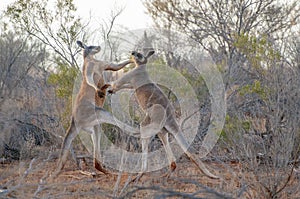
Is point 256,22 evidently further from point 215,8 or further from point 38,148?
point 38,148

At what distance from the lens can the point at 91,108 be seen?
7.51 meters

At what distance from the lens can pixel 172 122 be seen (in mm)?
7254

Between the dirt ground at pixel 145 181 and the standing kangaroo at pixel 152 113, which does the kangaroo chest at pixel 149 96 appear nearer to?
the standing kangaroo at pixel 152 113

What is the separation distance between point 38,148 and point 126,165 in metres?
2.38

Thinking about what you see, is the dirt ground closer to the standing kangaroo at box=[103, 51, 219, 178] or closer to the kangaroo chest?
the standing kangaroo at box=[103, 51, 219, 178]

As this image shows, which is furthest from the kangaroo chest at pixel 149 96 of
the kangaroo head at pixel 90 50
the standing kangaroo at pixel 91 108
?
the kangaroo head at pixel 90 50

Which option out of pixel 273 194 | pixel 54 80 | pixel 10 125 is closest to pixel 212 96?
pixel 54 80

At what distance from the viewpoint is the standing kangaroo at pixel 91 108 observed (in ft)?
24.7

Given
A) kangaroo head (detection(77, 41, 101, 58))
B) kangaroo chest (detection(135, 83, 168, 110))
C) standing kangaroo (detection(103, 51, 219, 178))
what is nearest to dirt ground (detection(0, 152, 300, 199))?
standing kangaroo (detection(103, 51, 219, 178))

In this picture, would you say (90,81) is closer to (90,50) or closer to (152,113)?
(90,50)

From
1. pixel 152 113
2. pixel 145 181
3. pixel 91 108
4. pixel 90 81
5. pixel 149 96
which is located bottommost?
pixel 145 181

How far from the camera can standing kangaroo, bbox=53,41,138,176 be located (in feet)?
24.7

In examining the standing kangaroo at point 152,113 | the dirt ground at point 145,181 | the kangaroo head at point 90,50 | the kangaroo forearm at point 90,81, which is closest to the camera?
the dirt ground at point 145,181

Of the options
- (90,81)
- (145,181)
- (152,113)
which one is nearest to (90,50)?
(90,81)
